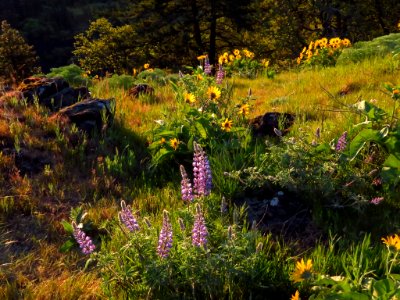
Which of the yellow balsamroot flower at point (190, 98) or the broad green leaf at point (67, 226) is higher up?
the yellow balsamroot flower at point (190, 98)

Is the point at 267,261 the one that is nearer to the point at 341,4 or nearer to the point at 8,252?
the point at 8,252

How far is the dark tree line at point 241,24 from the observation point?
21.4m

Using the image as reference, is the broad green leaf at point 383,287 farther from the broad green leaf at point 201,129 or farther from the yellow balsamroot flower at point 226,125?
the broad green leaf at point 201,129

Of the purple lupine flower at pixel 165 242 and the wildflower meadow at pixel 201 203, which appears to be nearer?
the purple lupine flower at pixel 165 242

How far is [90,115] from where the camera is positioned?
16.8 feet

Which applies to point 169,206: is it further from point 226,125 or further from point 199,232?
point 199,232

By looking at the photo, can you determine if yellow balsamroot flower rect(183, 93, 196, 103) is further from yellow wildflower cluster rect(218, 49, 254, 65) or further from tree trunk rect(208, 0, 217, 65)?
tree trunk rect(208, 0, 217, 65)

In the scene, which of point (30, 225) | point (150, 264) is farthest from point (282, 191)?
point (30, 225)

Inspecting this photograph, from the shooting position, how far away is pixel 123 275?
2541mm

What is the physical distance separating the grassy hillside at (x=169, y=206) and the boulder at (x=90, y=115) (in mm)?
132

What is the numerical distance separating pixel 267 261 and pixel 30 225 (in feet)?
6.37

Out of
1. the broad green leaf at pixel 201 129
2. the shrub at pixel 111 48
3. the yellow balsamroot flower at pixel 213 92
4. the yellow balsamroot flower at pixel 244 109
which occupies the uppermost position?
the yellow balsamroot flower at pixel 213 92

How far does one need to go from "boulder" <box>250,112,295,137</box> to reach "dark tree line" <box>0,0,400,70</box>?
16098mm

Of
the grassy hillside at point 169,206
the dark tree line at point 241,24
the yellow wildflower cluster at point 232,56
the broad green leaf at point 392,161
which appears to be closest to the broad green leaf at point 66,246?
the grassy hillside at point 169,206
